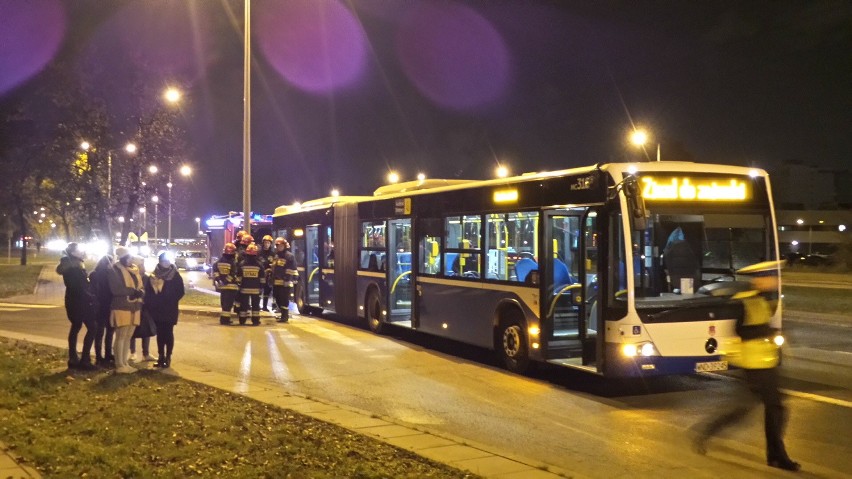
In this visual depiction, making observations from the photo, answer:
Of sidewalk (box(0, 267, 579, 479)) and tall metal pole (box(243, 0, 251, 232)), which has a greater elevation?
tall metal pole (box(243, 0, 251, 232))

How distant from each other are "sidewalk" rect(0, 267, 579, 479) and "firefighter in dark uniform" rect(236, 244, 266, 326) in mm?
6357

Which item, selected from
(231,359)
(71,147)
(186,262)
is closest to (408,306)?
(231,359)

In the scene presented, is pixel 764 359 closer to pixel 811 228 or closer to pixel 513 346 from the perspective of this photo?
pixel 513 346

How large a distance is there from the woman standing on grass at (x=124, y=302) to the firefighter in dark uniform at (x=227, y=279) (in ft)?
20.8

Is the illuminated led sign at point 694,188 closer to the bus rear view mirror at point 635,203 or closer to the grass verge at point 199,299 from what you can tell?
the bus rear view mirror at point 635,203

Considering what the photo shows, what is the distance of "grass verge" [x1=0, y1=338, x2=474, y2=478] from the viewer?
667cm

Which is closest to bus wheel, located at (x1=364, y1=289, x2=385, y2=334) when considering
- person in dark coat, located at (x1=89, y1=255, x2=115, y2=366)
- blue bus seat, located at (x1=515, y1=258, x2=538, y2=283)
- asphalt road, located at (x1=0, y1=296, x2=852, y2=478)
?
asphalt road, located at (x1=0, y1=296, x2=852, y2=478)

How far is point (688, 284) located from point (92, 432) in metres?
7.50

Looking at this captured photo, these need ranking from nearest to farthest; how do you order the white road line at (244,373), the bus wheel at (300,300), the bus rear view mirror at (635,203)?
1. the bus rear view mirror at (635,203)
2. the white road line at (244,373)
3. the bus wheel at (300,300)

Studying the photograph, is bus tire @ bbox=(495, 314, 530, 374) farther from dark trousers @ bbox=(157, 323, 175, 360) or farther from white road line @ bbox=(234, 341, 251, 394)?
dark trousers @ bbox=(157, 323, 175, 360)

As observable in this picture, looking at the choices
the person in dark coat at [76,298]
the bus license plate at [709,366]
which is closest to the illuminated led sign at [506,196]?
the bus license plate at [709,366]

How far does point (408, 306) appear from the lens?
16.8 meters

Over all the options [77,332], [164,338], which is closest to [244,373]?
[164,338]

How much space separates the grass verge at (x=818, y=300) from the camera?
23.9 m
